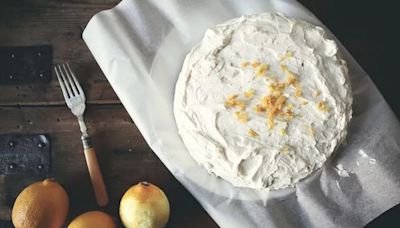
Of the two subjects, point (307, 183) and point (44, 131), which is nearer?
point (307, 183)

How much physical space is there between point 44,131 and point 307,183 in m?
0.69

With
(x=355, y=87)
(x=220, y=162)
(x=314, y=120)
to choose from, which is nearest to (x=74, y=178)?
(x=220, y=162)

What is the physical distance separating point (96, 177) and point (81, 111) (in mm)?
176

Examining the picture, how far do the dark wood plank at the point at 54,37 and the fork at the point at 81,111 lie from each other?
0.9 inches

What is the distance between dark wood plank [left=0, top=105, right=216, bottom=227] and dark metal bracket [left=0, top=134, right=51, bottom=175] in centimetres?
2

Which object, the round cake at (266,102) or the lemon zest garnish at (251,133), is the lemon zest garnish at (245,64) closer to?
the round cake at (266,102)

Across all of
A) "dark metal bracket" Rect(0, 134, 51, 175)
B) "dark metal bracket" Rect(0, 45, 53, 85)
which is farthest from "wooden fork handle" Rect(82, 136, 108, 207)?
"dark metal bracket" Rect(0, 45, 53, 85)

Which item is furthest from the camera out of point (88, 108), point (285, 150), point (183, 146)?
point (88, 108)

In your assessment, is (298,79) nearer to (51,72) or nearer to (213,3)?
(213,3)

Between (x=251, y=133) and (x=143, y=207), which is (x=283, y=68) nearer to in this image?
(x=251, y=133)

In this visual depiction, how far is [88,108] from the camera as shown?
155cm

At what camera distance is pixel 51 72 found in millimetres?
1564

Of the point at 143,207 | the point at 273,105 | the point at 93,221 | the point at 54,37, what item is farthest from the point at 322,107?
the point at 54,37

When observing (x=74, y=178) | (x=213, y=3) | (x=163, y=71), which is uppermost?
(x=213, y=3)
